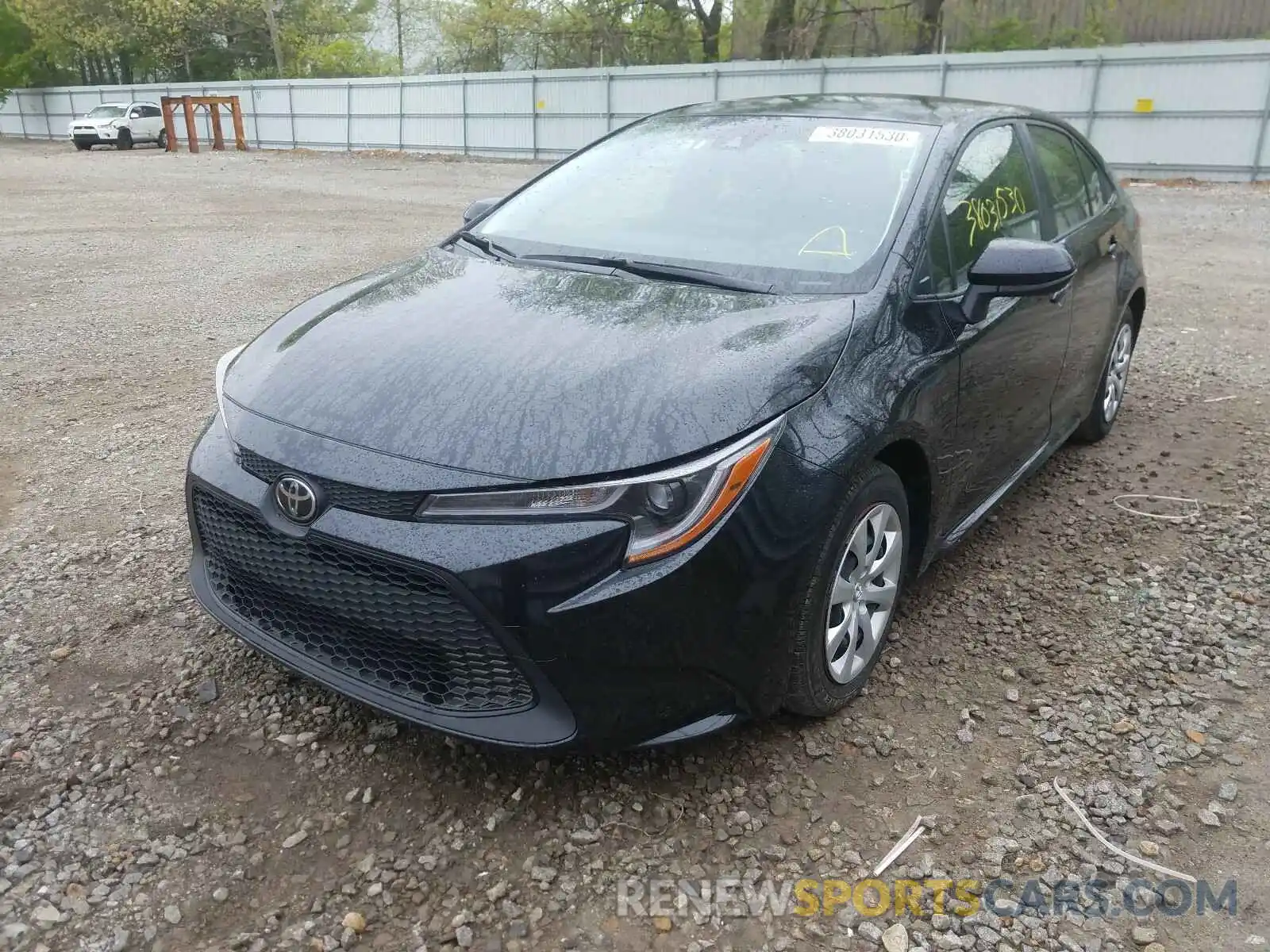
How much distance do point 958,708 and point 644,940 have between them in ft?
4.07

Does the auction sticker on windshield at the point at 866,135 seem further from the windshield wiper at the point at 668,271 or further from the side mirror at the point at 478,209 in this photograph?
the side mirror at the point at 478,209

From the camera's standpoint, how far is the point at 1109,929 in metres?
2.16

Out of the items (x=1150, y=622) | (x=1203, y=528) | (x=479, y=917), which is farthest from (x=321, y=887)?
(x=1203, y=528)

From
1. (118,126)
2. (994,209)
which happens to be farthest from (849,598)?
(118,126)

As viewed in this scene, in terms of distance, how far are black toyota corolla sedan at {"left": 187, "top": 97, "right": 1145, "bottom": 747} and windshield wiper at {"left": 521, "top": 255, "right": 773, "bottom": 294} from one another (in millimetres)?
14

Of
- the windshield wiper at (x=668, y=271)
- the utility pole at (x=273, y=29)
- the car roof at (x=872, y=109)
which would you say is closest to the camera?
the windshield wiper at (x=668, y=271)

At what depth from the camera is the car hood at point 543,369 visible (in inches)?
88.1

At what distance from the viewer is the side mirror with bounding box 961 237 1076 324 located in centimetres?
295

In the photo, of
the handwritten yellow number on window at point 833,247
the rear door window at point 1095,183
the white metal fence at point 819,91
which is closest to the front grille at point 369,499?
the handwritten yellow number on window at point 833,247

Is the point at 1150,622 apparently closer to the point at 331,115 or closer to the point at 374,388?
the point at 374,388

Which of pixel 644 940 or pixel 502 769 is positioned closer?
pixel 644 940

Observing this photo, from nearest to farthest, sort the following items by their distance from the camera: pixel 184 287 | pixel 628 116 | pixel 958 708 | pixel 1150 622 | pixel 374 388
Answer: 1. pixel 374 388
2. pixel 958 708
3. pixel 1150 622
4. pixel 184 287
5. pixel 628 116

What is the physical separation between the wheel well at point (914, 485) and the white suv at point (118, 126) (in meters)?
35.0

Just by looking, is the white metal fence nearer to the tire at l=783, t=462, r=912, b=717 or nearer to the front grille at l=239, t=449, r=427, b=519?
the tire at l=783, t=462, r=912, b=717
